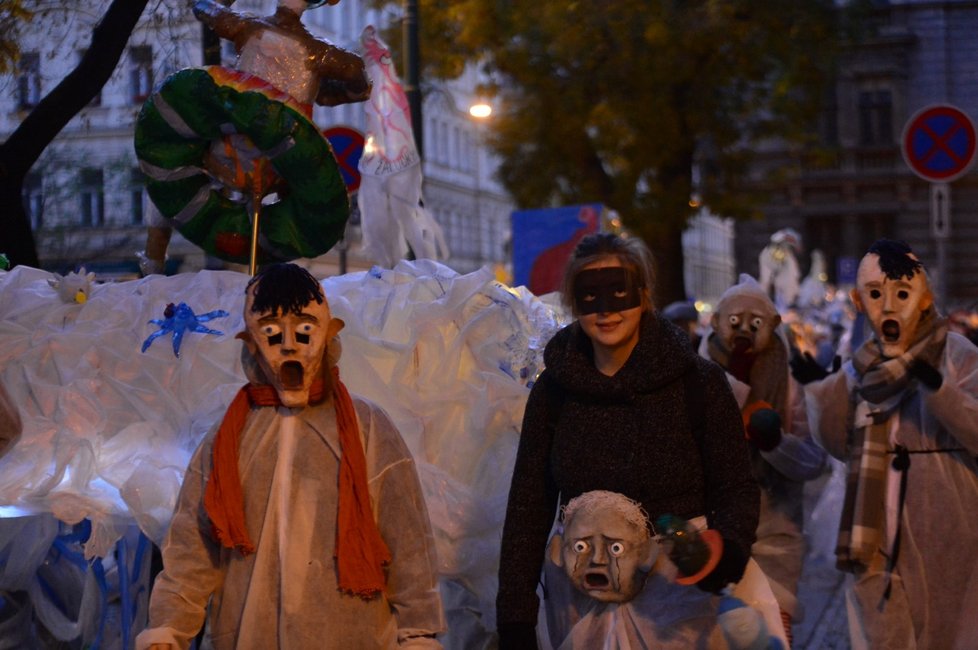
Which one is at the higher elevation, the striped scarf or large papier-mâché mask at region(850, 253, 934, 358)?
large papier-mâché mask at region(850, 253, 934, 358)

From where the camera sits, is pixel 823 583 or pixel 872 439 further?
pixel 823 583

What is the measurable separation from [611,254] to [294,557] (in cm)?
121

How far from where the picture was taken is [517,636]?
407 cm

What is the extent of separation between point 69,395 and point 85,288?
2.15 feet

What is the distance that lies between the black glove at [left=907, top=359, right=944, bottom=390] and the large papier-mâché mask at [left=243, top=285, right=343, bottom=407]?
7.08 ft

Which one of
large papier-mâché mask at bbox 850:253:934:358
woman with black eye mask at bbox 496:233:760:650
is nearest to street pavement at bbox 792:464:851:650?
large papier-mâché mask at bbox 850:253:934:358

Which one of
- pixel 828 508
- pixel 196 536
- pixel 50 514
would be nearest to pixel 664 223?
pixel 828 508

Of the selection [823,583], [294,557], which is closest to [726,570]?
[294,557]

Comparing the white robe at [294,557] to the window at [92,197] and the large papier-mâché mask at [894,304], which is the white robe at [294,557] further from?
the window at [92,197]

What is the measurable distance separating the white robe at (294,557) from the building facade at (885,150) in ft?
130

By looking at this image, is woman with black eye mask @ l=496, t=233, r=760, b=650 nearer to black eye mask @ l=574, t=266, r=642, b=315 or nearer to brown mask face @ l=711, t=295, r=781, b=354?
black eye mask @ l=574, t=266, r=642, b=315

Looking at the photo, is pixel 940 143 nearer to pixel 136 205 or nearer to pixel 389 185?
pixel 389 185

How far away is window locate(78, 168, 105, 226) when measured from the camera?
14.9 m

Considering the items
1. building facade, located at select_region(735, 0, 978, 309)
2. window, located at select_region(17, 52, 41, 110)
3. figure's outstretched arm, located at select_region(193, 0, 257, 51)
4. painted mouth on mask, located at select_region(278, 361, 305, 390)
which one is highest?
building facade, located at select_region(735, 0, 978, 309)
